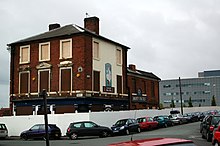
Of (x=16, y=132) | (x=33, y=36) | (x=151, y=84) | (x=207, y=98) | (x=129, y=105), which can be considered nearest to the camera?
(x=16, y=132)

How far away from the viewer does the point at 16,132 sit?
36469 mm

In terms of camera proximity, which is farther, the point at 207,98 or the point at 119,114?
the point at 207,98

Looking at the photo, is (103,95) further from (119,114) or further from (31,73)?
(31,73)

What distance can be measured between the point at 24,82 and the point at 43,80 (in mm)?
2959

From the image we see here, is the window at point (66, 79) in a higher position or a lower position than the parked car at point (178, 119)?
higher

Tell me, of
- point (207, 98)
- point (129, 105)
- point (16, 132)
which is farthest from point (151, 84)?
point (207, 98)

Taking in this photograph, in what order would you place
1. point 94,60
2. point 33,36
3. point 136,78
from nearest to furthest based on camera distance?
point 94,60 → point 33,36 → point 136,78

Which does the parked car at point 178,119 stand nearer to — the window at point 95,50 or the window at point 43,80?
the window at point 95,50

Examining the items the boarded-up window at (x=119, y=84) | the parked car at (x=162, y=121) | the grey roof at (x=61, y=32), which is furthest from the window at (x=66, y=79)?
the parked car at (x=162, y=121)

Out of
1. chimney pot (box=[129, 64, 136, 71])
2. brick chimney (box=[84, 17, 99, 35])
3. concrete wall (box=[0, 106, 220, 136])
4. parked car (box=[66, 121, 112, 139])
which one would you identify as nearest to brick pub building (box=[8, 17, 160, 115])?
brick chimney (box=[84, 17, 99, 35])

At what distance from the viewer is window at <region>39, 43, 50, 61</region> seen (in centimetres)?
4028

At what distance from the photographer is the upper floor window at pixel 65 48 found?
38.8 m

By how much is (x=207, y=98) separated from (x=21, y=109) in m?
96.3

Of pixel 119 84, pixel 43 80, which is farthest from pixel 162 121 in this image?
pixel 43 80
